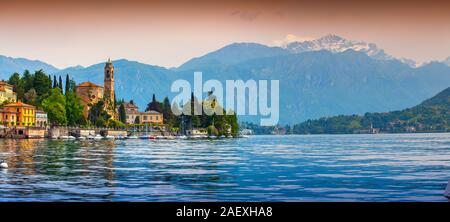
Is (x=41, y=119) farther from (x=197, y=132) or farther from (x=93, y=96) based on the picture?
(x=197, y=132)

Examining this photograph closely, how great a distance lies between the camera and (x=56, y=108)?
3125 inches

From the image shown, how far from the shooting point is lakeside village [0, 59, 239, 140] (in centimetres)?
7719

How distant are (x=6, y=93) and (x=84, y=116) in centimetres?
1079

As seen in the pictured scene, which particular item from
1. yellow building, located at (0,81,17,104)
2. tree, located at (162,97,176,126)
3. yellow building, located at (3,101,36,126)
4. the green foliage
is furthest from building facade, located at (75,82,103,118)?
yellow building, located at (3,101,36,126)

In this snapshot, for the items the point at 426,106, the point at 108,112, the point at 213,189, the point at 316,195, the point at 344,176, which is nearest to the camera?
the point at 316,195

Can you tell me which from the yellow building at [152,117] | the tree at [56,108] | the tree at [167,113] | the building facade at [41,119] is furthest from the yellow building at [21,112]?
the yellow building at [152,117]

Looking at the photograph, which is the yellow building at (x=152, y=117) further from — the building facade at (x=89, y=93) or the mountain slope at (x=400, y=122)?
the mountain slope at (x=400, y=122)

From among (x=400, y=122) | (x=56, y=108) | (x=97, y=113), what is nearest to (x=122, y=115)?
(x=97, y=113)

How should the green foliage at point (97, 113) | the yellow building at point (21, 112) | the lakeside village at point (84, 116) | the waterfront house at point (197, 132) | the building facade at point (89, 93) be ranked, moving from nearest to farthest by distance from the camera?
the yellow building at point (21, 112) → the lakeside village at point (84, 116) → the green foliage at point (97, 113) → the waterfront house at point (197, 132) → the building facade at point (89, 93)

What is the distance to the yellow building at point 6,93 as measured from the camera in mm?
82200

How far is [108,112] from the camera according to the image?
328ft
